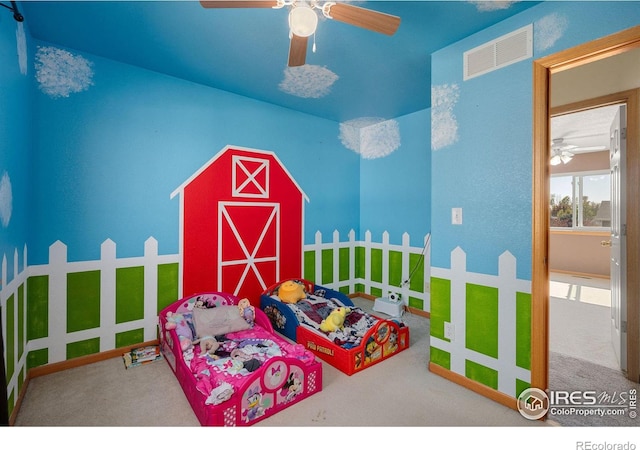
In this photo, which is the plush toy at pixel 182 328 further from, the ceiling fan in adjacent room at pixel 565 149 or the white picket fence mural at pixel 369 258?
the ceiling fan in adjacent room at pixel 565 149

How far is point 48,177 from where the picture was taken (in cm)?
246

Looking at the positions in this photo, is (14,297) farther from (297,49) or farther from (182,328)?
(297,49)

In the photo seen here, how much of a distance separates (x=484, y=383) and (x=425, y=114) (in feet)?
10.1

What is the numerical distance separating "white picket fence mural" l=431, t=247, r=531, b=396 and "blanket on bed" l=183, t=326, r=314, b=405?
1172mm

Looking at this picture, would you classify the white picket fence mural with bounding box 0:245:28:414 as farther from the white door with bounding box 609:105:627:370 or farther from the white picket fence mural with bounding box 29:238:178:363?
the white door with bounding box 609:105:627:370

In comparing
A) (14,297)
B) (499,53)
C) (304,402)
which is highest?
(499,53)

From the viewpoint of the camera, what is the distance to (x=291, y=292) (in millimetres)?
3428

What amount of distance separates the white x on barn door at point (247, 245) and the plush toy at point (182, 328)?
667 mm

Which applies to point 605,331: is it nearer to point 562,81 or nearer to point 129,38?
point 562,81

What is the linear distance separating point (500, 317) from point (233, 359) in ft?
6.44

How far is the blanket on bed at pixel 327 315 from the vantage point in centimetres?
271

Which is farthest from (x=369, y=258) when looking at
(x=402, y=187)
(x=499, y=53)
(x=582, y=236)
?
(x=582, y=236)

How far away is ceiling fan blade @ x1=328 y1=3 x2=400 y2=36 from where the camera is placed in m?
1.55
